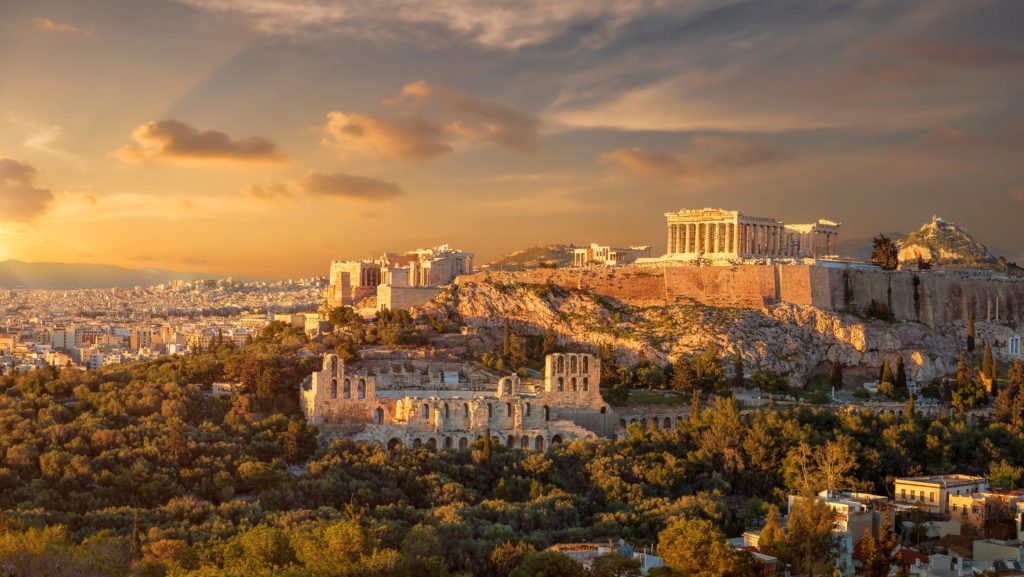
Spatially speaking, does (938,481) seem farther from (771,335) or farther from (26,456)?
(26,456)

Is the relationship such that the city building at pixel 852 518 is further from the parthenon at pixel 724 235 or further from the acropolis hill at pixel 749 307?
the parthenon at pixel 724 235

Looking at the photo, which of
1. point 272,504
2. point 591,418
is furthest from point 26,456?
point 591,418

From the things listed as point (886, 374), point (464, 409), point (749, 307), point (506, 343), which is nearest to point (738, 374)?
point (886, 374)

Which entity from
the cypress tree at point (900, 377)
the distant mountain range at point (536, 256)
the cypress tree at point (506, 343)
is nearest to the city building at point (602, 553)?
the cypress tree at point (506, 343)

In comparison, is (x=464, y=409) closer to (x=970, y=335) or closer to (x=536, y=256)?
(x=970, y=335)

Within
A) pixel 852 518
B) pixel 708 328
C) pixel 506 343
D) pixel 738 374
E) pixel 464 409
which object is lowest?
pixel 852 518

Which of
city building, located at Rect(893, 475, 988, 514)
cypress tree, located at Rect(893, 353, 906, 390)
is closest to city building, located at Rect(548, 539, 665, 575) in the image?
city building, located at Rect(893, 475, 988, 514)
